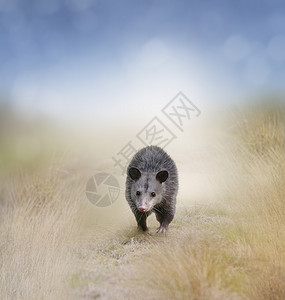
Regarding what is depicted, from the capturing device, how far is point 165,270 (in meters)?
5.31

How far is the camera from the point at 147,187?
7066 millimetres

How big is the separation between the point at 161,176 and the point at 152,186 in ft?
0.79

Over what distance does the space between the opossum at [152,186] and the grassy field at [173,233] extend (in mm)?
330

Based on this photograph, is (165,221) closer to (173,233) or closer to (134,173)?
(173,233)

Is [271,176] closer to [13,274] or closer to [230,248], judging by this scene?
[230,248]

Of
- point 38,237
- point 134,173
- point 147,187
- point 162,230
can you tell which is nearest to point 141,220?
point 162,230

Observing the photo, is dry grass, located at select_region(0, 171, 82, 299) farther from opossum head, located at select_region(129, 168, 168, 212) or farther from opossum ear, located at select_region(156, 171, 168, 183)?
opossum ear, located at select_region(156, 171, 168, 183)

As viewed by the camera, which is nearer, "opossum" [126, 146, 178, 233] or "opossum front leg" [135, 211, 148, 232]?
"opossum" [126, 146, 178, 233]

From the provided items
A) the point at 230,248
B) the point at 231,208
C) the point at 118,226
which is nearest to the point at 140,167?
the point at 118,226

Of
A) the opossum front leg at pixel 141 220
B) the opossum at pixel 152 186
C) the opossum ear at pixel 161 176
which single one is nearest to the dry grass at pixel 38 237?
the opossum front leg at pixel 141 220

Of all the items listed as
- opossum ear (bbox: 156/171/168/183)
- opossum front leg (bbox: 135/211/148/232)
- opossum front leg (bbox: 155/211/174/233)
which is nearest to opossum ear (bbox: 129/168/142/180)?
→ opossum ear (bbox: 156/171/168/183)

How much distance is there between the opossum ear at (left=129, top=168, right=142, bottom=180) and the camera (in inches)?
282

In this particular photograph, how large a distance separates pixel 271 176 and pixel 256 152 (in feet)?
6.95

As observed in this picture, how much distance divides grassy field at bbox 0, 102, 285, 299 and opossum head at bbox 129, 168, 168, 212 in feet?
2.12
